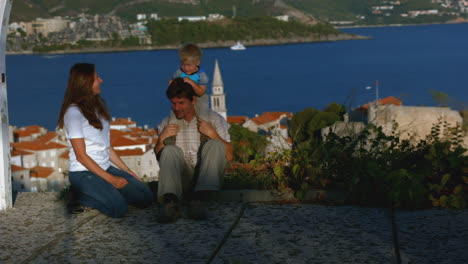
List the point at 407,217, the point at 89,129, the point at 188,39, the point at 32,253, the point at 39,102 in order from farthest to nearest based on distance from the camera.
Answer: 1. the point at 188,39
2. the point at 39,102
3. the point at 89,129
4. the point at 407,217
5. the point at 32,253

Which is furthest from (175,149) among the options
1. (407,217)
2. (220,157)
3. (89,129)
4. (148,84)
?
(148,84)

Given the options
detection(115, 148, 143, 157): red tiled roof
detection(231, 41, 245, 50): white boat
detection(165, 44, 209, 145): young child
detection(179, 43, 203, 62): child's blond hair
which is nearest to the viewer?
detection(165, 44, 209, 145): young child

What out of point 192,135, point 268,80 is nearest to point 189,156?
point 192,135

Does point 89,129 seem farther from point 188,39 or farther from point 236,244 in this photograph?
point 188,39

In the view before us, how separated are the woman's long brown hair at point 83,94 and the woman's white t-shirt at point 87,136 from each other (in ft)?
0.10

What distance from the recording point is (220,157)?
3537 mm

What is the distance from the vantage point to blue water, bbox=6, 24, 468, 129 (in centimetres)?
6556

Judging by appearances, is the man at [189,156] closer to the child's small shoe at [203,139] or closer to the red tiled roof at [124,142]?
the child's small shoe at [203,139]

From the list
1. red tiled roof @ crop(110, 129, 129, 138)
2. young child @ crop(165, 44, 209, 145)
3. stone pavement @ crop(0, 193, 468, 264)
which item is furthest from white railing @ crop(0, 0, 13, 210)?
red tiled roof @ crop(110, 129, 129, 138)

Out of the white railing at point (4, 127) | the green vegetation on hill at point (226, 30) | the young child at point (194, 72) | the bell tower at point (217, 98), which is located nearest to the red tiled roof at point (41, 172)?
the bell tower at point (217, 98)

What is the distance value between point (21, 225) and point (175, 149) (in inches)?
36.5

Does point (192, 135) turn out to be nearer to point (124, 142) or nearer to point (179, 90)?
point (179, 90)

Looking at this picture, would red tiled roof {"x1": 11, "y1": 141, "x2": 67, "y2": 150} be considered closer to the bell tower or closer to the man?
the bell tower

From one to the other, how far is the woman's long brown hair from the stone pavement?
56 cm
